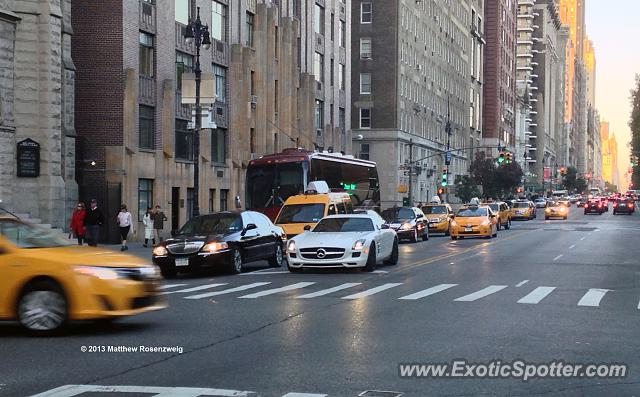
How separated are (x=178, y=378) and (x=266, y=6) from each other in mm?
49940

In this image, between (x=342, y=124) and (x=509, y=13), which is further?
(x=509, y=13)

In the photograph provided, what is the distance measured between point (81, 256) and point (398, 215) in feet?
105

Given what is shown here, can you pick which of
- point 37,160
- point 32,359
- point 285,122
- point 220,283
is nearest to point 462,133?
point 285,122

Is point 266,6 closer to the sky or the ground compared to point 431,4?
closer to the ground

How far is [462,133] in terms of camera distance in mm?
121938

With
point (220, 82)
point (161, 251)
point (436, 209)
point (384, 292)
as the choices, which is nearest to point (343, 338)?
point (384, 292)

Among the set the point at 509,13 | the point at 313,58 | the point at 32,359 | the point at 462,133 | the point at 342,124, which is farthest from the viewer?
the point at 509,13

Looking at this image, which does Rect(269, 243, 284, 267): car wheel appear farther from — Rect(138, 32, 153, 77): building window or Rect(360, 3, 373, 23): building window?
Rect(360, 3, 373, 23): building window

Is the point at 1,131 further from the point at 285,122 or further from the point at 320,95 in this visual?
the point at 320,95

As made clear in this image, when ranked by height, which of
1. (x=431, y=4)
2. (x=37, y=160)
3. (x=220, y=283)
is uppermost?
(x=431, y=4)

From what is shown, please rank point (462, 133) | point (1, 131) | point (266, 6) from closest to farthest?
1. point (1, 131)
2. point (266, 6)
3. point (462, 133)

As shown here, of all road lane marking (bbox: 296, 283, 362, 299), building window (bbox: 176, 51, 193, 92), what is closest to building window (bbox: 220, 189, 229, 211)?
building window (bbox: 176, 51, 193, 92)

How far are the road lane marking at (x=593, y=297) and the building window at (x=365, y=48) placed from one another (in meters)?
73.5

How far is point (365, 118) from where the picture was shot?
299 feet
